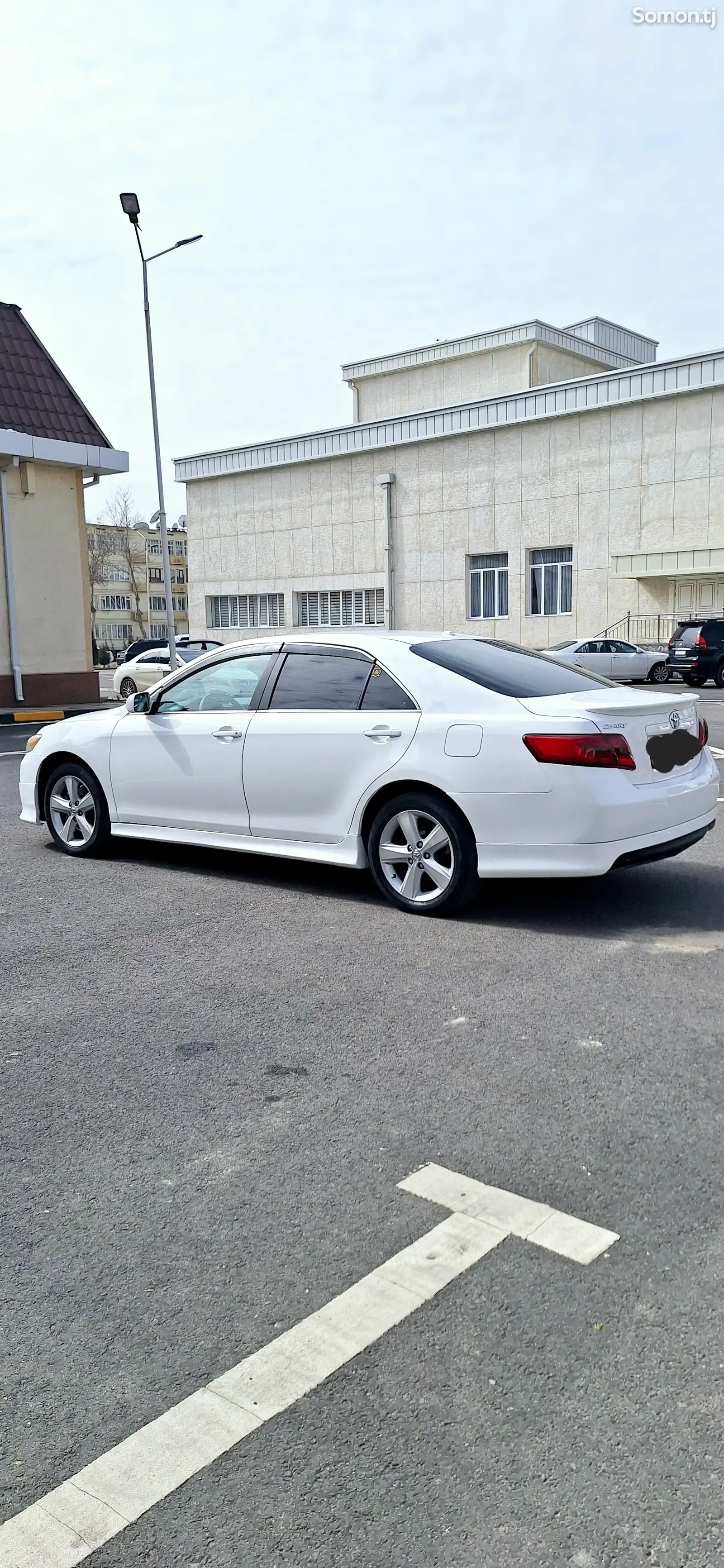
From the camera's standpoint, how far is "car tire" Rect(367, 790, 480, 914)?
5945 mm

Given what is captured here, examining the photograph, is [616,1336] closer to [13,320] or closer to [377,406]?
[13,320]

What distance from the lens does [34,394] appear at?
838 inches

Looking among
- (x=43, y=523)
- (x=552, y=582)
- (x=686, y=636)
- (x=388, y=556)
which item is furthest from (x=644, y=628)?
(x=43, y=523)


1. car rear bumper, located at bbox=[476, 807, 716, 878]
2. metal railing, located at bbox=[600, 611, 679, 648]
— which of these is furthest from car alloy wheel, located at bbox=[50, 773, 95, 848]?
metal railing, located at bbox=[600, 611, 679, 648]

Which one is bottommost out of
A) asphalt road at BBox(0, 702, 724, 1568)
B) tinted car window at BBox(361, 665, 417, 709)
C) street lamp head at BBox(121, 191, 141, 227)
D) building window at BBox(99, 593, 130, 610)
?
asphalt road at BBox(0, 702, 724, 1568)

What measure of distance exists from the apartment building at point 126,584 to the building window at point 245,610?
50595mm

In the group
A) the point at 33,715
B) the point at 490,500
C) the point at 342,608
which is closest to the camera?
the point at 33,715

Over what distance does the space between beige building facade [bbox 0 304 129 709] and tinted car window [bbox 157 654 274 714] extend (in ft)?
47.8

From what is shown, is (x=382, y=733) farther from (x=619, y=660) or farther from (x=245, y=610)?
(x=245, y=610)

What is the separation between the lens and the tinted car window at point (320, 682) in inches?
259

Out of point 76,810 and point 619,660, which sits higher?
point 76,810

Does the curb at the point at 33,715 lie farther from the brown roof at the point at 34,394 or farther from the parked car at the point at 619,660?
the parked car at the point at 619,660

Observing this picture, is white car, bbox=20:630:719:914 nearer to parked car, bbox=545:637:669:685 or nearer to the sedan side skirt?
the sedan side skirt

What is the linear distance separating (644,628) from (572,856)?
3293cm
